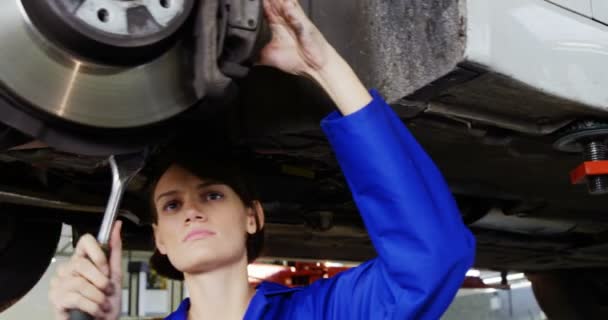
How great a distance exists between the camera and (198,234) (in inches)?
A: 33.1

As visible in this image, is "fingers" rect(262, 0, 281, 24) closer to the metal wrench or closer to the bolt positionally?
the metal wrench

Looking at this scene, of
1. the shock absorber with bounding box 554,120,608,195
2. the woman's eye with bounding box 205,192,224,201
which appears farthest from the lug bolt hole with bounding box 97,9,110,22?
the shock absorber with bounding box 554,120,608,195

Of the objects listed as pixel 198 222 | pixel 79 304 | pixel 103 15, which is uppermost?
pixel 103 15

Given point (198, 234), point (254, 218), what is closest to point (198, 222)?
point (198, 234)

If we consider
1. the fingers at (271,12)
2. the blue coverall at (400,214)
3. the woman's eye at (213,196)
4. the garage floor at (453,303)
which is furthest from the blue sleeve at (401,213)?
the garage floor at (453,303)

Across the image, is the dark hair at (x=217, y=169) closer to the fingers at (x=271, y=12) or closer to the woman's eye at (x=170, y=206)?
the woman's eye at (x=170, y=206)

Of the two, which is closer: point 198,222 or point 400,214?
point 400,214

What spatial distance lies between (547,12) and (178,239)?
1.65 ft

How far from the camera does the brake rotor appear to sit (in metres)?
0.56

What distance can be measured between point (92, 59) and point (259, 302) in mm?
400

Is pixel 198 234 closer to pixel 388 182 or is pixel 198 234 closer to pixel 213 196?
pixel 213 196

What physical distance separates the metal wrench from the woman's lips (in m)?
0.16

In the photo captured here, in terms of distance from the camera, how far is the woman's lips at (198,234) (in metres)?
0.84

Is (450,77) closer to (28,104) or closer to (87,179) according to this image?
(28,104)
